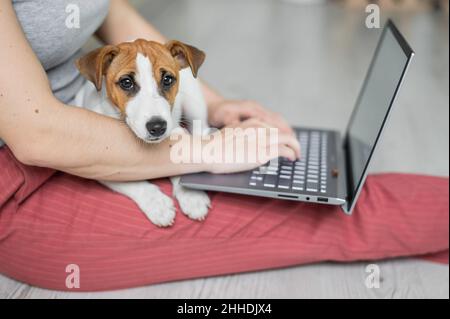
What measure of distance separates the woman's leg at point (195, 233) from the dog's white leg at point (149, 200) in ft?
0.06

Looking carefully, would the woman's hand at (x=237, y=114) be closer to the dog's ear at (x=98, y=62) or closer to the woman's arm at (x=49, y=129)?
the woman's arm at (x=49, y=129)

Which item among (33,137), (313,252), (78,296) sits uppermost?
(33,137)

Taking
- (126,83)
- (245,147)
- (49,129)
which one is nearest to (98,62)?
(126,83)

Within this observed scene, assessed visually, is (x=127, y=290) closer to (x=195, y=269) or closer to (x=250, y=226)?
(x=195, y=269)

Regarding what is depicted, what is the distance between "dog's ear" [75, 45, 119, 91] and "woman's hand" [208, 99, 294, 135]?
46 centimetres

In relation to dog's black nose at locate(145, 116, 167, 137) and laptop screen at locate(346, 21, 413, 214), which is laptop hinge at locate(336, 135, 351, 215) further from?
dog's black nose at locate(145, 116, 167, 137)

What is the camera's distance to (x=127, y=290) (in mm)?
1096

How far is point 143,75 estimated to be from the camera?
0.67 metres

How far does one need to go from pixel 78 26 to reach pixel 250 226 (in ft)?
1.68

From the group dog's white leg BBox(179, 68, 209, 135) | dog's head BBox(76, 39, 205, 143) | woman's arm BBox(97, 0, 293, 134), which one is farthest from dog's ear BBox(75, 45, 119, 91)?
woman's arm BBox(97, 0, 293, 134)

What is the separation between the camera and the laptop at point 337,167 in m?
0.86

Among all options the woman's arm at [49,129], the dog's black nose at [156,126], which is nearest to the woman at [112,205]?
the woman's arm at [49,129]

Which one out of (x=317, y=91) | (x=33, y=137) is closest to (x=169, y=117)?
(x=33, y=137)

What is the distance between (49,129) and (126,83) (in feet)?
0.60
